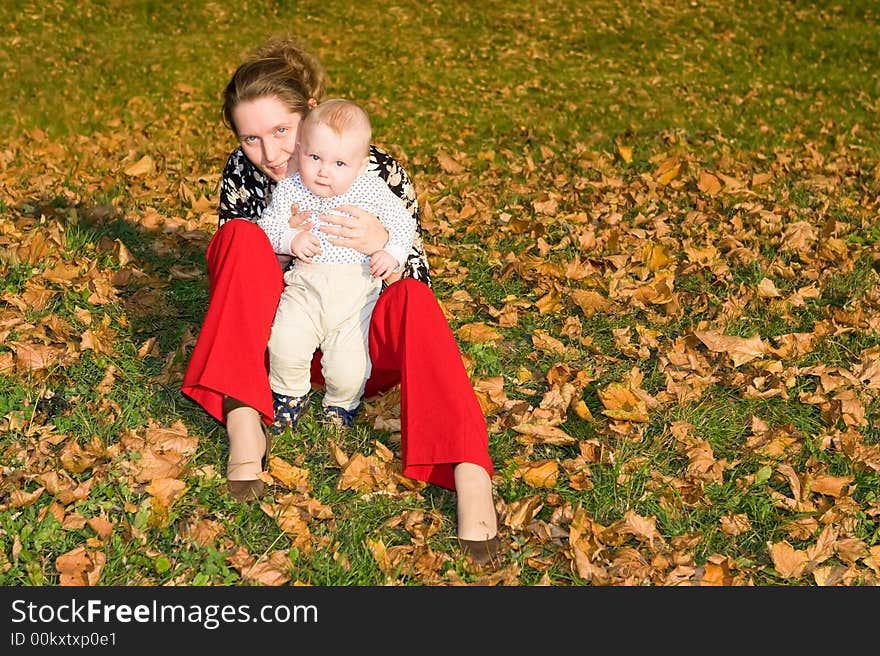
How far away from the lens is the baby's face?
3643mm

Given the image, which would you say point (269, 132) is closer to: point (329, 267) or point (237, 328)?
point (329, 267)

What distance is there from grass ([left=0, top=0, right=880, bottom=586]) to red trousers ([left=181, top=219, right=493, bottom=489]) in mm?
328

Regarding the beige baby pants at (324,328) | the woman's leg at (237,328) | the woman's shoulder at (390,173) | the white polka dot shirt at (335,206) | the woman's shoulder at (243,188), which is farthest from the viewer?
the woman's shoulder at (243,188)

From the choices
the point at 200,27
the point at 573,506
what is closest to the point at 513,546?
the point at 573,506

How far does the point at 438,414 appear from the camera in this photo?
3.47m

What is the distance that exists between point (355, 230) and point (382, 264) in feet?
0.65

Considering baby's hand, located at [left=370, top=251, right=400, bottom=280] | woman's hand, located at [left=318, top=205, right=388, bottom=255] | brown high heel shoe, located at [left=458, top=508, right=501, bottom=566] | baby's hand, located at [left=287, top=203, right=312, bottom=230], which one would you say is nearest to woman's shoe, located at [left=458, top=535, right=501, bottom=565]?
brown high heel shoe, located at [left=458, top=508, right=501, bottom=566]

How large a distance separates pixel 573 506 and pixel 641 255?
261 centimetres

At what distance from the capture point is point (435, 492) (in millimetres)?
3760

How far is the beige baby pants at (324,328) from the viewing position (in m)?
3.76

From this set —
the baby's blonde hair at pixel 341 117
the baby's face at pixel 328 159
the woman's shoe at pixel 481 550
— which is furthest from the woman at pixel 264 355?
the baby's blonde hair at pixel 341 117

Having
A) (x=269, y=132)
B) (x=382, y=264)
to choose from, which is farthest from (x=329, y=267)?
(x=269, y=132)

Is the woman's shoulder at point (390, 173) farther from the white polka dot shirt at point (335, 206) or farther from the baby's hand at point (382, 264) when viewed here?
the baby's hand at point (382, 264)

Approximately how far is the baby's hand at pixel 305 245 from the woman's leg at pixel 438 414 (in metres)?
0.43
